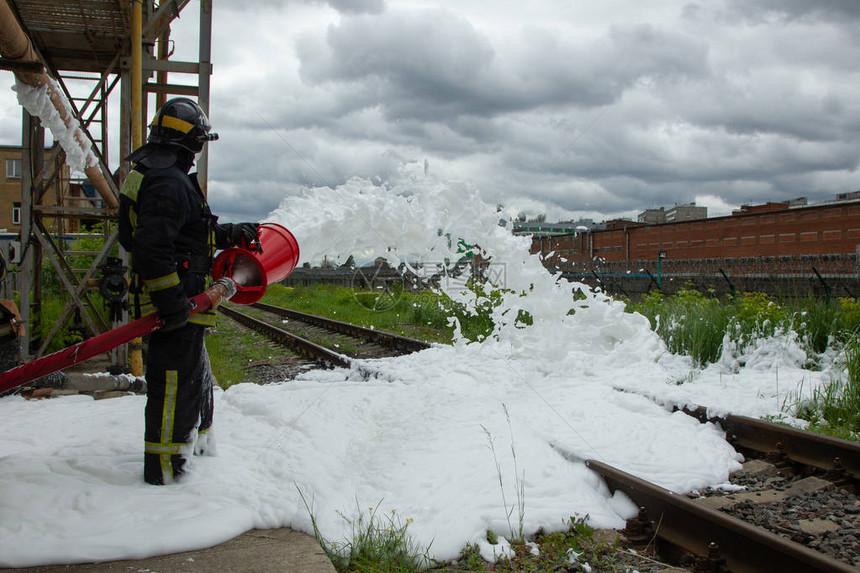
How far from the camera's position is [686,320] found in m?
7.24

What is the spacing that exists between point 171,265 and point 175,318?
0.29m

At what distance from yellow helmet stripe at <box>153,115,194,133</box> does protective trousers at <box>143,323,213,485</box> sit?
3.76 feet

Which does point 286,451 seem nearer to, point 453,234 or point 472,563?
point 472,563

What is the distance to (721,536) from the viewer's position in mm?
2889

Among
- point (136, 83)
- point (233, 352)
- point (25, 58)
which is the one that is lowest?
point (233, 352)

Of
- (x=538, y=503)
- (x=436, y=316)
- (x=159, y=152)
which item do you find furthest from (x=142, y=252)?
(x=436, y=316)

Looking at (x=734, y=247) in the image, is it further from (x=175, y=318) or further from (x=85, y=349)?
(x=85, y=349)

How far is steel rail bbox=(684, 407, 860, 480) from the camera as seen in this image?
3.88 m

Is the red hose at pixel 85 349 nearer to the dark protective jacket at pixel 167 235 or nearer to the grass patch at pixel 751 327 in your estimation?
the dark protective jacket at pixel 167 235

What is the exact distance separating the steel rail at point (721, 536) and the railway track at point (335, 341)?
4.07 metres

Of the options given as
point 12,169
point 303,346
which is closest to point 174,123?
point 303,346

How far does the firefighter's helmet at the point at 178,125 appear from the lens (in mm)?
3383

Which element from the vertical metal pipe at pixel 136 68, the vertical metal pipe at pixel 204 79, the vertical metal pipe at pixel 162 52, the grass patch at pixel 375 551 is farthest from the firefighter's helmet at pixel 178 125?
the vertical metal pipe at pixel 162 52

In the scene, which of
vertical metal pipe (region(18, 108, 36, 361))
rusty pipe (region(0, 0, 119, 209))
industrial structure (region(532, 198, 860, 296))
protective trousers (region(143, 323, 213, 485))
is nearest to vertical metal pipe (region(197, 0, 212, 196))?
vertical metal pipe (region(18, 108, 36, 361))
